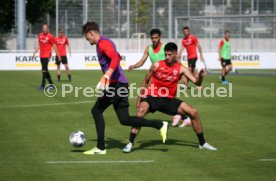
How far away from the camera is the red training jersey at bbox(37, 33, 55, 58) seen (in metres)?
25.0

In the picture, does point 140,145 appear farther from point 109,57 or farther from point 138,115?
point 109,57

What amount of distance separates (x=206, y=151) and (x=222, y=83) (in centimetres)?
1715

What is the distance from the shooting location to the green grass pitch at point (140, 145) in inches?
379

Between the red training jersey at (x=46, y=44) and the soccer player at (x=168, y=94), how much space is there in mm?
13622

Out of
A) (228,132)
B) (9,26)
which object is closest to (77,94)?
(228,132)

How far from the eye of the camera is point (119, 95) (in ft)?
36.8

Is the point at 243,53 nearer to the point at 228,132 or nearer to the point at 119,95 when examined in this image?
the point at 228,132

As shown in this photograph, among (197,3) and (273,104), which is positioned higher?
(197,3)

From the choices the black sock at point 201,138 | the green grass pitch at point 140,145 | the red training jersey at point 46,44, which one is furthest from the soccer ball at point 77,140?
the red training jersey at point 46,44

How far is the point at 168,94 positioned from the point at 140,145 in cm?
117

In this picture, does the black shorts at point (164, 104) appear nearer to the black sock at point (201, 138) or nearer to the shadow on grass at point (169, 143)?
the black sock at point (201, 138)

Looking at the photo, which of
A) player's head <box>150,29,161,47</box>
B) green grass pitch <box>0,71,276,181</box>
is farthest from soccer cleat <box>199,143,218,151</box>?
player's head <box>150,29,161,47</box>

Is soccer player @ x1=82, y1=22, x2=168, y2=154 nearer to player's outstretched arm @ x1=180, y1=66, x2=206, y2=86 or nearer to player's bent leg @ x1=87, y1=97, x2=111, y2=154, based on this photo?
player's bent leg @ x1=87, y1=97, x2=111, y2=154

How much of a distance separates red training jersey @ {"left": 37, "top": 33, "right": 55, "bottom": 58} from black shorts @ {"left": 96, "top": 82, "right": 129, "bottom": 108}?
45.8 feet
